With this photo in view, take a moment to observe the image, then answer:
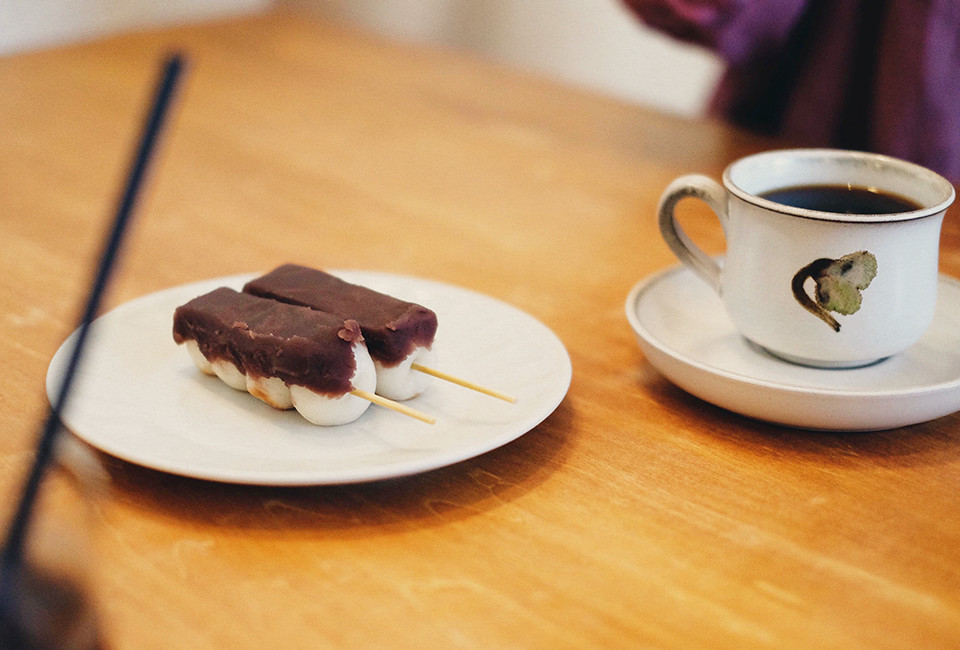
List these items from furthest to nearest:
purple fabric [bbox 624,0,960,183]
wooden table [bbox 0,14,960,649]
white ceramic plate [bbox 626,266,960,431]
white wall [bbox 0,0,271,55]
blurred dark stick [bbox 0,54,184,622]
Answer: white wall [bbox 0,0,271,55] → purple fabric [bbox 624,0,960,183] → white ceramic plate [bbox 626,266,960,431] → wooden table [bbox 0,14,960,649] → blurred dark stick [bbox 0,54,184,622]

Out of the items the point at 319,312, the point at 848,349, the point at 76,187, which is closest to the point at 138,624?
the point at 319,312

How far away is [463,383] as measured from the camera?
0.58m

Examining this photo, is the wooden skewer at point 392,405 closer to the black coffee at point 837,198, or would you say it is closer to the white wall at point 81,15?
the black coffee at point 837,198

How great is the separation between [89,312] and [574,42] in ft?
7.27

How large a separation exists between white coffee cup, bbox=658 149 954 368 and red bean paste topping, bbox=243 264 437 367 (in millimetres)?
211

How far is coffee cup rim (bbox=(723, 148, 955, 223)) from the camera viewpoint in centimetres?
58

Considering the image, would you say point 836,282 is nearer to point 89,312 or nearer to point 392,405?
point 392,405

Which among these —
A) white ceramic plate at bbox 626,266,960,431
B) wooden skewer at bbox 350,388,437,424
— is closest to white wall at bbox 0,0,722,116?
white ceramic plate at bbox 626,266,960,431

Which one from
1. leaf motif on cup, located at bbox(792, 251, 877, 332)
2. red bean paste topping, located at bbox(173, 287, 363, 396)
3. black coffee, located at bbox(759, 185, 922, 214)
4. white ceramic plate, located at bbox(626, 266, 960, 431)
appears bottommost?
red bean paste topping, located at bbox(173, 287, 363, 396)

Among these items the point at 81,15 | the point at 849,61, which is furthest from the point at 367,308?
the point at 81,15

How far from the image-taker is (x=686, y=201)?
101 cm

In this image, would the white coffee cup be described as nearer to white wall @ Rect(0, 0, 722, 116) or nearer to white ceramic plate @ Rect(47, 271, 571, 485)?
white ceramic plate @ Rect(47, 271, 571, 485)

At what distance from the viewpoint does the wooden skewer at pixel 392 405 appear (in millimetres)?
537

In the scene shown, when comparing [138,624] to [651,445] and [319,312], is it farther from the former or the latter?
[651,445]
